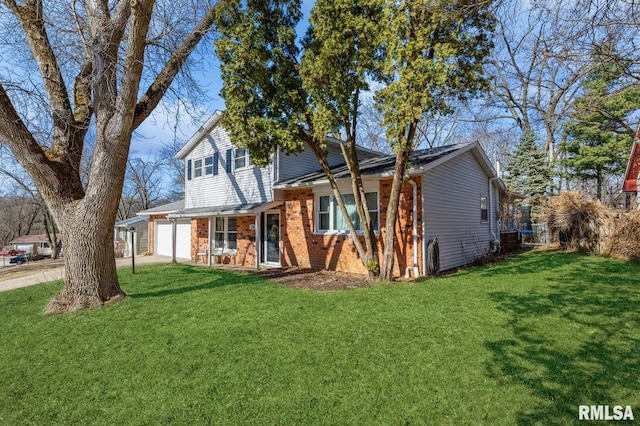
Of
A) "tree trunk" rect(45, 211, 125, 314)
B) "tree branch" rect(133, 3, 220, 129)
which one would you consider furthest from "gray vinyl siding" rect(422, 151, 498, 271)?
"tree trunk" rect(45, 211, 125, 314)

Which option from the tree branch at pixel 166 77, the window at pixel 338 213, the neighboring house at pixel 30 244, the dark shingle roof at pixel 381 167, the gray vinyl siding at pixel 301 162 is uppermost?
the tree branch at pixel 166 77

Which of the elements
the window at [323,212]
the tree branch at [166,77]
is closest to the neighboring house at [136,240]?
the window at [323,212]

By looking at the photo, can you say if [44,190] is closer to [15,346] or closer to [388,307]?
[15,346]

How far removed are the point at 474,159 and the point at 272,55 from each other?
8571 millimetres

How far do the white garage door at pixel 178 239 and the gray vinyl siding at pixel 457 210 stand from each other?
1277 cm

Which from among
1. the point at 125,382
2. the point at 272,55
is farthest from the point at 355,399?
the point at 272,55

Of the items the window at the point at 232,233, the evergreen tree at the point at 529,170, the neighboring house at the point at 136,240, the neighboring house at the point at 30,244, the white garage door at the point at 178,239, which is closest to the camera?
the window at the point at 232,233

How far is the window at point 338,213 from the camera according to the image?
→ 10.5 meters

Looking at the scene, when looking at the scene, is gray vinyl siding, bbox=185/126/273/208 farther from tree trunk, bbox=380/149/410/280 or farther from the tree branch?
tree trunk, bbox=380/149/410/280

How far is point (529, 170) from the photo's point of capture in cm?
2245

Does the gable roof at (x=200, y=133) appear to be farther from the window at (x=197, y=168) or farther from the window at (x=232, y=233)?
the window at (x=232, y=233)

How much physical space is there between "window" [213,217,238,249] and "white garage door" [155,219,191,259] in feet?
10.3

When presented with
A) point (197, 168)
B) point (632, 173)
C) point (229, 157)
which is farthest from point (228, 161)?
point (632, 173)

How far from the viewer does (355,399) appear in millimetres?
3271
